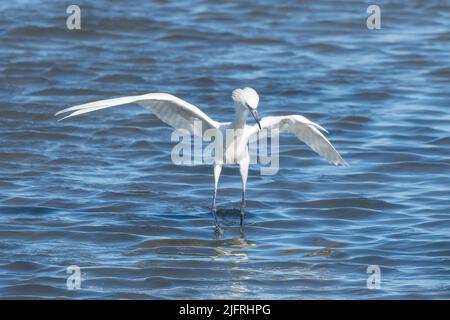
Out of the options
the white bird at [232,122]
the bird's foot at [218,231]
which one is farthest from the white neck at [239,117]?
the bird's foot at [218,231]

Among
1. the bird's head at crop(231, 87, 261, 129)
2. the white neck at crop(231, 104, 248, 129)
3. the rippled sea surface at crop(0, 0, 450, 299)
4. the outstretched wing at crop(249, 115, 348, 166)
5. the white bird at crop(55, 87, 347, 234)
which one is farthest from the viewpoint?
the outstretched wing at crop(249, 115, 348, 166)

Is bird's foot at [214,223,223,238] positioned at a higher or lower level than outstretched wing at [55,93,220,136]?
lower

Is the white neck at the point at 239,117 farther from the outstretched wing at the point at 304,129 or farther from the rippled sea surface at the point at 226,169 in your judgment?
the rippled sea surface at the point at 226,169

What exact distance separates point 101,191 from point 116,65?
5741 millimetres

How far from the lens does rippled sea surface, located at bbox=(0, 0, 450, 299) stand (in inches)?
416

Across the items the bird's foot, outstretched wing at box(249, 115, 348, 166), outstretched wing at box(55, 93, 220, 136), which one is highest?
outstretched wing at box(55, 93, 220, 136)

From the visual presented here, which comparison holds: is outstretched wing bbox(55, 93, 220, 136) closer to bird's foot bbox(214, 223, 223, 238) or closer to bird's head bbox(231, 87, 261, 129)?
bird's head bbox(231, 87, 261, 129)

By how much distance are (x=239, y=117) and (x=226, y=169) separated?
9.34ft

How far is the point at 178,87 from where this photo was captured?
56.3ft

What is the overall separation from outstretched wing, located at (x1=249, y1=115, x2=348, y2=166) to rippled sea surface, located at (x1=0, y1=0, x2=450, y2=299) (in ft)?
2.32

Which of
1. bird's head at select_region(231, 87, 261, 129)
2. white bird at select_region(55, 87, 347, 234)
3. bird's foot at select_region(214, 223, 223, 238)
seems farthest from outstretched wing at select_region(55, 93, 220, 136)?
bird's foot at select_region(214, 223, 223, 238)

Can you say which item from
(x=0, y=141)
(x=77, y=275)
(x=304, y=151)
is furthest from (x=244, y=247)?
(x=0, y=141)

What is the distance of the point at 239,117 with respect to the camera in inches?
442

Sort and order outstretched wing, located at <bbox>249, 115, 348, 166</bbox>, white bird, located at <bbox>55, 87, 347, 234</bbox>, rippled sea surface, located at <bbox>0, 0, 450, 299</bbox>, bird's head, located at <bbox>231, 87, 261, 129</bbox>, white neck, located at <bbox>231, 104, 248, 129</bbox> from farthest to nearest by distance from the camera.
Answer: outstretched wing, located at <bbox>249, 115, 348, 166</bbox> → white neck, located at <bbox>231, 104, 248, 129</bbox> → white bird, located at <bbox>55, 87, 347, 234</bbox> → bird's head, located at <bbox>231, 87, 261, 129</bbox> → rippled sea surface, located at <bbox>0, 0, 450, 299</bbox>
